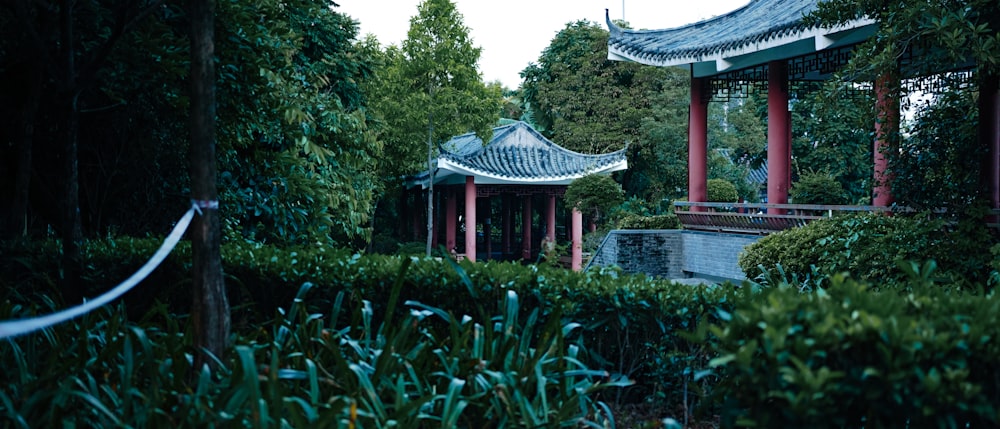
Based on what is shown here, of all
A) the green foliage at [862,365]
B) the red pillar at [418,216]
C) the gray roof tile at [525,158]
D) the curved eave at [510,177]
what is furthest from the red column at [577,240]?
the green foliage at [862,365]

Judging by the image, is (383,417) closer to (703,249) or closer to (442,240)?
(703,249)

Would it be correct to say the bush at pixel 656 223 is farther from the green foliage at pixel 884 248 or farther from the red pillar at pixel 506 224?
the red pillar at pixel 506 224

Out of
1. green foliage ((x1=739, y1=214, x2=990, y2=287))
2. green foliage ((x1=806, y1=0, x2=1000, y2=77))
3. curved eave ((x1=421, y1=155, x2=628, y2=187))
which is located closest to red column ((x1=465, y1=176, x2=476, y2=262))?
curved eave ((x1=421, y1=155, x2=628, y2=187))

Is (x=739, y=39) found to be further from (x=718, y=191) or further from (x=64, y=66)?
(x=64, y=66)

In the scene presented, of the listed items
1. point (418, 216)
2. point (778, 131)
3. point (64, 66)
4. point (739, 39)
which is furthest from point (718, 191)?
point (64, 66)

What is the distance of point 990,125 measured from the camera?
21.3ft

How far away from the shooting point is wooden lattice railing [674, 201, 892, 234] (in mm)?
11695

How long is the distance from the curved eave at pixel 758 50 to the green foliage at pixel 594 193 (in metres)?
4.29

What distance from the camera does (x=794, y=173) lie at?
2353 centimetres

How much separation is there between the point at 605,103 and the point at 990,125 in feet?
56.0

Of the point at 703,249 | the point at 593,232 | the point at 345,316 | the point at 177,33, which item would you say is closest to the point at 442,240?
the point at 593,232

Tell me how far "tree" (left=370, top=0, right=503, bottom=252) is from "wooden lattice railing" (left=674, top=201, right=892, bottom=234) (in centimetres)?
657

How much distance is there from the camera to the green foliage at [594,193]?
1927cm

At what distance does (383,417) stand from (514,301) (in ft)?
2.81
